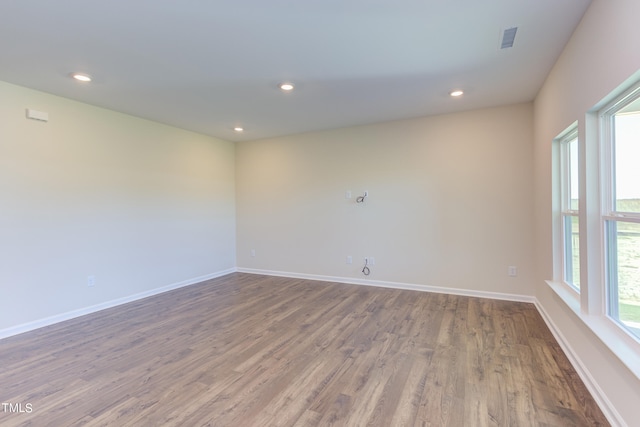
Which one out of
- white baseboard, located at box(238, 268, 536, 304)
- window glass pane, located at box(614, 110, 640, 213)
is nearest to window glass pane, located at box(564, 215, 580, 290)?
window glass pane, located at box(614, 110, 640, 213)

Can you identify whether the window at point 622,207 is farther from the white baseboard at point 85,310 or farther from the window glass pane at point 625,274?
the white baseboard at point 85,310

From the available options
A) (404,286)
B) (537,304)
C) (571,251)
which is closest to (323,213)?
(404,286)

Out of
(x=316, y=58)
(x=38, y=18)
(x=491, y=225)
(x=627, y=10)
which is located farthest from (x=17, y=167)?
(x=491, y=225)

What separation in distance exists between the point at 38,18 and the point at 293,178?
3664mm

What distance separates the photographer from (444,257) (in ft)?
13.9

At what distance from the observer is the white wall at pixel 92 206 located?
10.0ft

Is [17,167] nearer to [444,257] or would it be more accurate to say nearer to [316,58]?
[316,58]

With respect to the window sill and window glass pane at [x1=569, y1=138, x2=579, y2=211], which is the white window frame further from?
window glass pane at [x1=569, y1=138, x2=579, y2=211]

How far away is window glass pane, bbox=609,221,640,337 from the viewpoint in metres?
1.70

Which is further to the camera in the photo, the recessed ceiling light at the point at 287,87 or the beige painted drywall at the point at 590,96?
the recessed ceiling light at the point at 287,87

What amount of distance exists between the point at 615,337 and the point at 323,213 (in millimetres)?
3771

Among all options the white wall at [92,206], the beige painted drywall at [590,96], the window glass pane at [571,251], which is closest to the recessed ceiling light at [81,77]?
the white wall at [92,206]

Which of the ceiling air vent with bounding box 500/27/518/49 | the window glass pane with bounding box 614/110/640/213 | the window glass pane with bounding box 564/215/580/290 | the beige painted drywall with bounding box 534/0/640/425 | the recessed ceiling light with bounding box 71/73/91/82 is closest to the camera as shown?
the beige painted drywall with bounding box 534/0/640/425

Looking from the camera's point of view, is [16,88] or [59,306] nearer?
[16,88]
